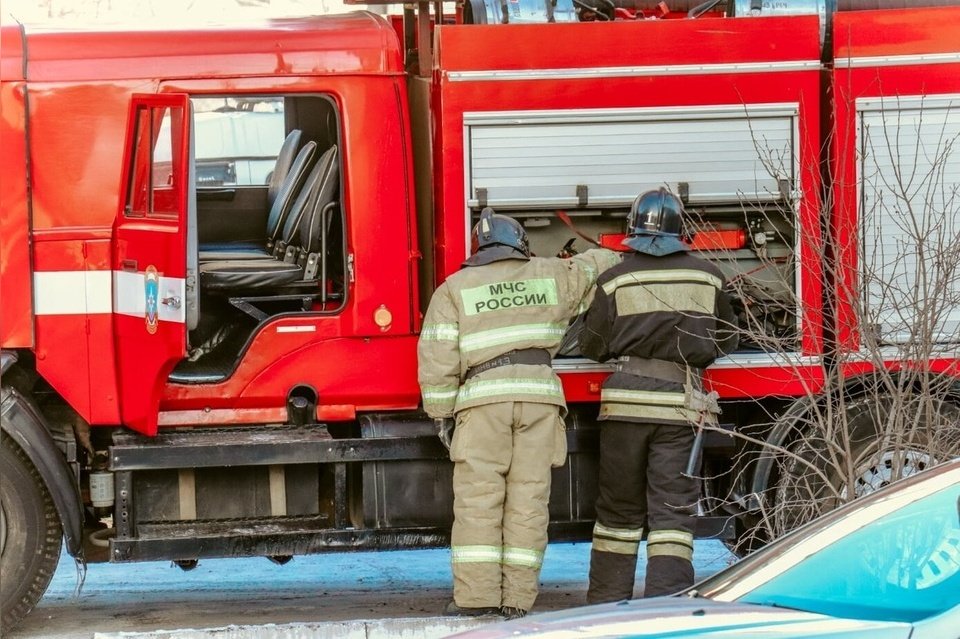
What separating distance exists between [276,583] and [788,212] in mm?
3119

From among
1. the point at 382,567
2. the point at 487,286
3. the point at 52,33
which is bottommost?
the point at 382,567

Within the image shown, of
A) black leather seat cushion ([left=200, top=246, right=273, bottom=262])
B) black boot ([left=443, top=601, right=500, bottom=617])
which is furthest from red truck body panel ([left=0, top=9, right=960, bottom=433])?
black boot ([left=443, top=601, right=500, bottom=617])

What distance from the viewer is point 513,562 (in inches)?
223

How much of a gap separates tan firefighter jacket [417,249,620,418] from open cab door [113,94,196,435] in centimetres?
101

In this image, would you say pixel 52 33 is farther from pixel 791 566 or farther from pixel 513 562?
pixel 791 566

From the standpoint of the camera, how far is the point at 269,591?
6805mm

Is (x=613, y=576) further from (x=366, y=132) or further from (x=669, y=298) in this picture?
(x=366, y=132)

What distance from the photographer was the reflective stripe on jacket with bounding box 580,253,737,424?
571cm

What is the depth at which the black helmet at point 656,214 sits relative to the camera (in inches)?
224

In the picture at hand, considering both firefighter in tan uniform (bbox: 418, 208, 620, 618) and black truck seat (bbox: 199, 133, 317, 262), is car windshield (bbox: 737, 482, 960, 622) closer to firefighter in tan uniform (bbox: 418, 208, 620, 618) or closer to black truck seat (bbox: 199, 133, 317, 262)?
firefighter in tan uniform (bbox: 418, 208, 620, 618)

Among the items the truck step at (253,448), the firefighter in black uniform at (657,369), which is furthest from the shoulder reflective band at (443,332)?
the firefighter in black uniform at (657,369)

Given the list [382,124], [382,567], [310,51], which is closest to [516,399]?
[382,124]

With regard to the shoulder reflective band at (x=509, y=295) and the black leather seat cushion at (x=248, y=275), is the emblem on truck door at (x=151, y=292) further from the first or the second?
the shoulder reflective band at (x=509, y=295)

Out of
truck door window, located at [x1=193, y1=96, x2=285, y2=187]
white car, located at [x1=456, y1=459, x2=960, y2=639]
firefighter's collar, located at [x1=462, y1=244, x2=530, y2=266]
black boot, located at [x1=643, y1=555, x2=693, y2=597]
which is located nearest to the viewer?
white car, located at [x1=456, y1=459, x2=960, y2=639]
